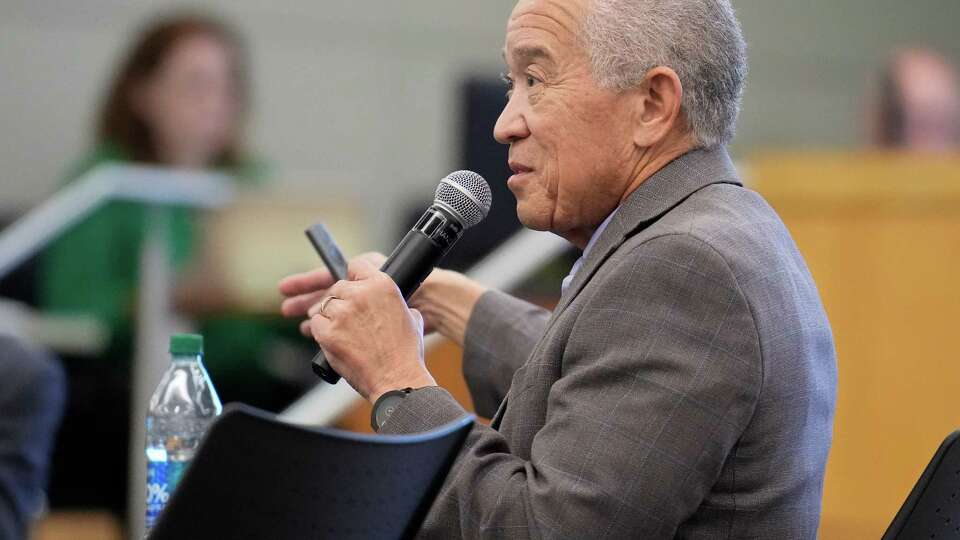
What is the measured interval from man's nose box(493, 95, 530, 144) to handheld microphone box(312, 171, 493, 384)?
0.07 metres

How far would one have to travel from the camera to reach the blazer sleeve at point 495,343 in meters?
1.94

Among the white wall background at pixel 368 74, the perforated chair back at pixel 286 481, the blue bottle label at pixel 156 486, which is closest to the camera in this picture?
the perforated chair back at pixel 286 481

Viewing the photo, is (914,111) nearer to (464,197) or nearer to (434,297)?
(434,297)

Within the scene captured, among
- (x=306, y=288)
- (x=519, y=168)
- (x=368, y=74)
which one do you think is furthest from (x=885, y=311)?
(x=368, y=74)

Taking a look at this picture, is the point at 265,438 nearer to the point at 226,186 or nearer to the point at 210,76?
the point at 226,186

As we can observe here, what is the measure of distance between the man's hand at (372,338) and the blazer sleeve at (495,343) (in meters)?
0.46

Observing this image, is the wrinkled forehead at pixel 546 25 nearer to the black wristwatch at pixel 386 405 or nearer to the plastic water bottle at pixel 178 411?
the black wristwatch at pixel 386 405

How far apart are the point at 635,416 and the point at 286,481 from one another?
0.34 meters

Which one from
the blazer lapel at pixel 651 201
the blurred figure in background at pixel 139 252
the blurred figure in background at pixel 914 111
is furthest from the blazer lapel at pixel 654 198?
the blurred figure in background at pixel 139 252

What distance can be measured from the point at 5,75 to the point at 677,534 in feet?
15.2

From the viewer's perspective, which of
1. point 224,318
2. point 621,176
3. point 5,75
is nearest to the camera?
point 621,176

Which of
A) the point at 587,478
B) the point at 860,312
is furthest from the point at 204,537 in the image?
the point at 860,312

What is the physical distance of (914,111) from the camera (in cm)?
318

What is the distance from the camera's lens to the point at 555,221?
5.22 ft
